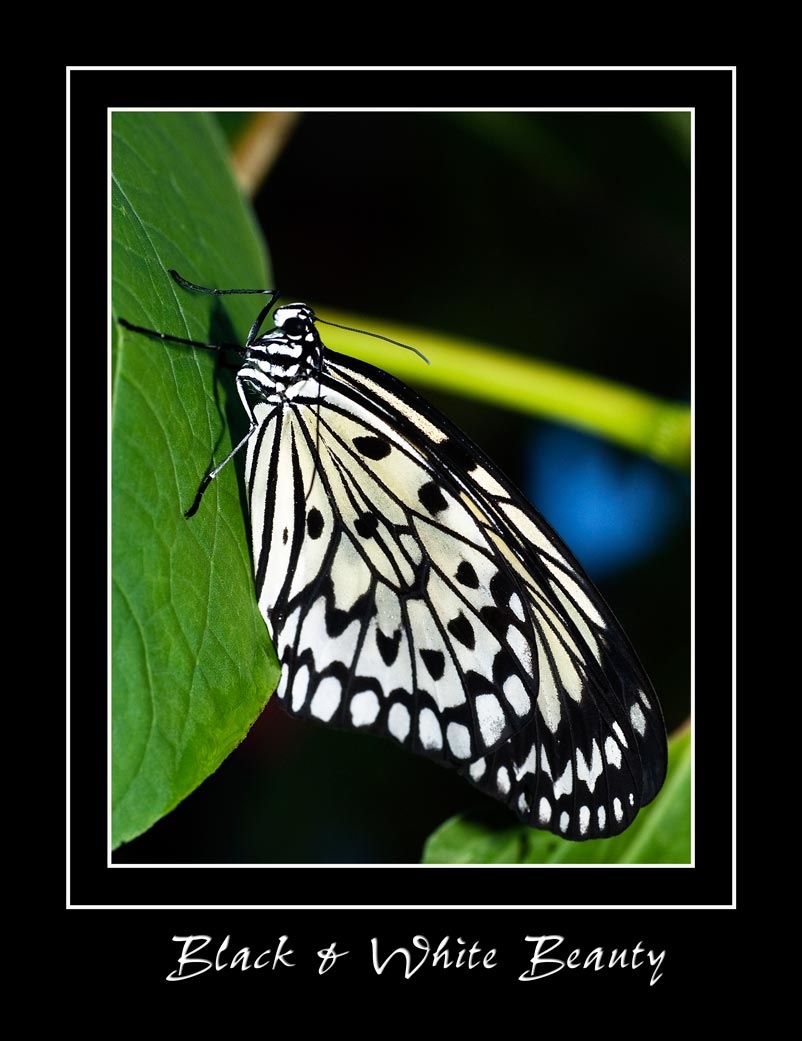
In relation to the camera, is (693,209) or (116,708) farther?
(693,209)

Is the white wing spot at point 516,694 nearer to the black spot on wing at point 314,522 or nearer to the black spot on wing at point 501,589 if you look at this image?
the black spot on wing at point 501,589

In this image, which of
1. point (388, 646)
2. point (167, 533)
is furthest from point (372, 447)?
point (167, 533)

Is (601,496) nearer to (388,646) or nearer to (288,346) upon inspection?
(388,646)

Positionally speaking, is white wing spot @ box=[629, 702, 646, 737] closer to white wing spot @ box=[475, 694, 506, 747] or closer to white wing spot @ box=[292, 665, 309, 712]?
white wing spot @ box=[475, 694, 506, 747]

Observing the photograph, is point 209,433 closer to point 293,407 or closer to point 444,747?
point 293,407

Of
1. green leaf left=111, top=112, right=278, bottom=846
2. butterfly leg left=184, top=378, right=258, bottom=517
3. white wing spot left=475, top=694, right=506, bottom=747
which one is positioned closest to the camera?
green leaf left=111, top=112, right=278, bottom=846

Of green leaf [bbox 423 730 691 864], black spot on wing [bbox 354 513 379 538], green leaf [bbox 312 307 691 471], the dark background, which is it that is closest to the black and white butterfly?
black spot on wing [bbox 354 513 379 538]

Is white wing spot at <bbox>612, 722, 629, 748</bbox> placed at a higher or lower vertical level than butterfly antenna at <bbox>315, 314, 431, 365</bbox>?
lower
